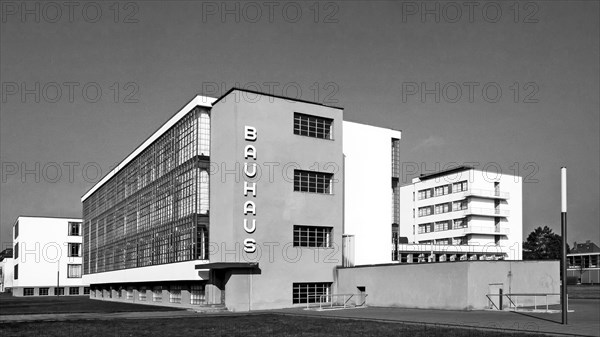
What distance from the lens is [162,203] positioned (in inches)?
2221

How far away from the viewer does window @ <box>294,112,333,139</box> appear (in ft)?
159

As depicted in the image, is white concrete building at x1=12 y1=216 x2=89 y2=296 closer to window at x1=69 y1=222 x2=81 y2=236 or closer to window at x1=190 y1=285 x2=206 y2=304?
window at x1=69 y1=222 x2=81 y2=236

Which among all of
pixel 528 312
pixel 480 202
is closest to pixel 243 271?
pixel 528 312

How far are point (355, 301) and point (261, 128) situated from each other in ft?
43.7

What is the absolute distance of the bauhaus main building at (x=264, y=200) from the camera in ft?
148

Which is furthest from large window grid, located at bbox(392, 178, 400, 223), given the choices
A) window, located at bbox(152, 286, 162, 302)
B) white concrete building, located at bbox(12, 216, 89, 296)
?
white concrete building, located at bbox(12, 216, 89, 296)

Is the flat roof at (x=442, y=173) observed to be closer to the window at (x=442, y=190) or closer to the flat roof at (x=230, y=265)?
the window at (x=442, y=190)

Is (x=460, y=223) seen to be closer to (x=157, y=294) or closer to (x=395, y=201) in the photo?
(x=395, y=201)

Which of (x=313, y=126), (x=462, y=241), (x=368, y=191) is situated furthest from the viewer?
(x=462, y=241)

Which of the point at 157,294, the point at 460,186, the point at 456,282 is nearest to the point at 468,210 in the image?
the point at 460,186

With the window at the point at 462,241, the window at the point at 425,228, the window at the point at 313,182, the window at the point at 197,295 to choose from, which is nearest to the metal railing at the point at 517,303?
the window at the point at 313,182

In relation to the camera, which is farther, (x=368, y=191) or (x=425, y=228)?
(x=425, y=228)

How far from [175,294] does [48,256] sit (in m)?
75.3

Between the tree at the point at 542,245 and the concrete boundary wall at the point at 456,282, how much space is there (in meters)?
98.4
